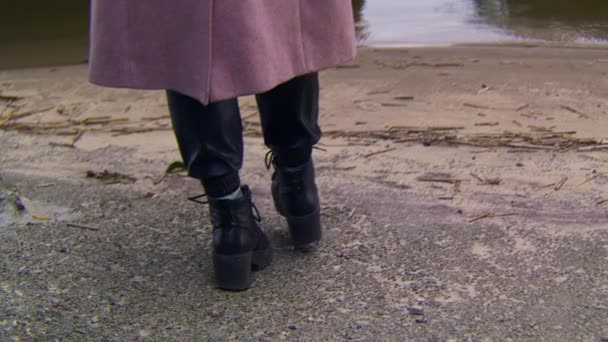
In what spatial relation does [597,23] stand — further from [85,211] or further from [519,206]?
[85,211]

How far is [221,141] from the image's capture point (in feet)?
5.45

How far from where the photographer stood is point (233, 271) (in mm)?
1767

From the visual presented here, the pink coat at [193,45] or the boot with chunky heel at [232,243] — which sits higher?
the pink coat at [193,45]

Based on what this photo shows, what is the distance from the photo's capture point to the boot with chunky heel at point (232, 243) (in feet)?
5.77

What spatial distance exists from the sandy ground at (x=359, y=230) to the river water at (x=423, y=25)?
228cm

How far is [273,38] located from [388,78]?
2.55 m

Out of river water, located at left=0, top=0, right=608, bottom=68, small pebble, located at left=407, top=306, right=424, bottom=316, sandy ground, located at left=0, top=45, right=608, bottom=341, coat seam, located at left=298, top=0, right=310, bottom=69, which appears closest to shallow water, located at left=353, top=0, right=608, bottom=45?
river water, located at left=0, top=0, right=608, bottom=68

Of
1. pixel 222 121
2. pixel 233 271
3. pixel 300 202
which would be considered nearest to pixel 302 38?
pixel 222 121

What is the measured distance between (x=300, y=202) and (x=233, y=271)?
0.27m

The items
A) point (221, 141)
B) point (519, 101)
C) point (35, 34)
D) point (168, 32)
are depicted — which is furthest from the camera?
point (35, 34)

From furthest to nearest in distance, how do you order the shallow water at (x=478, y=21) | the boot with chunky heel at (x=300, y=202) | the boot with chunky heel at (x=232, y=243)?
1. the shallow water at (x=478, y=21)
2. the boot with chunky heel at (x=300, y=202)
3. the boot with chunky heel at (x=232, y=243)

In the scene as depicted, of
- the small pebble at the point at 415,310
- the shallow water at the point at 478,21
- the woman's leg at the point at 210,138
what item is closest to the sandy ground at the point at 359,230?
the small pebble at the point at 415,310

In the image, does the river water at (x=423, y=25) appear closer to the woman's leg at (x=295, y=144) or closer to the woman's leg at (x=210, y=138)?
the woman's leg at (x=295, y=144)

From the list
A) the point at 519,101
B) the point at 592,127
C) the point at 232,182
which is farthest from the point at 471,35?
the point at 232,182
